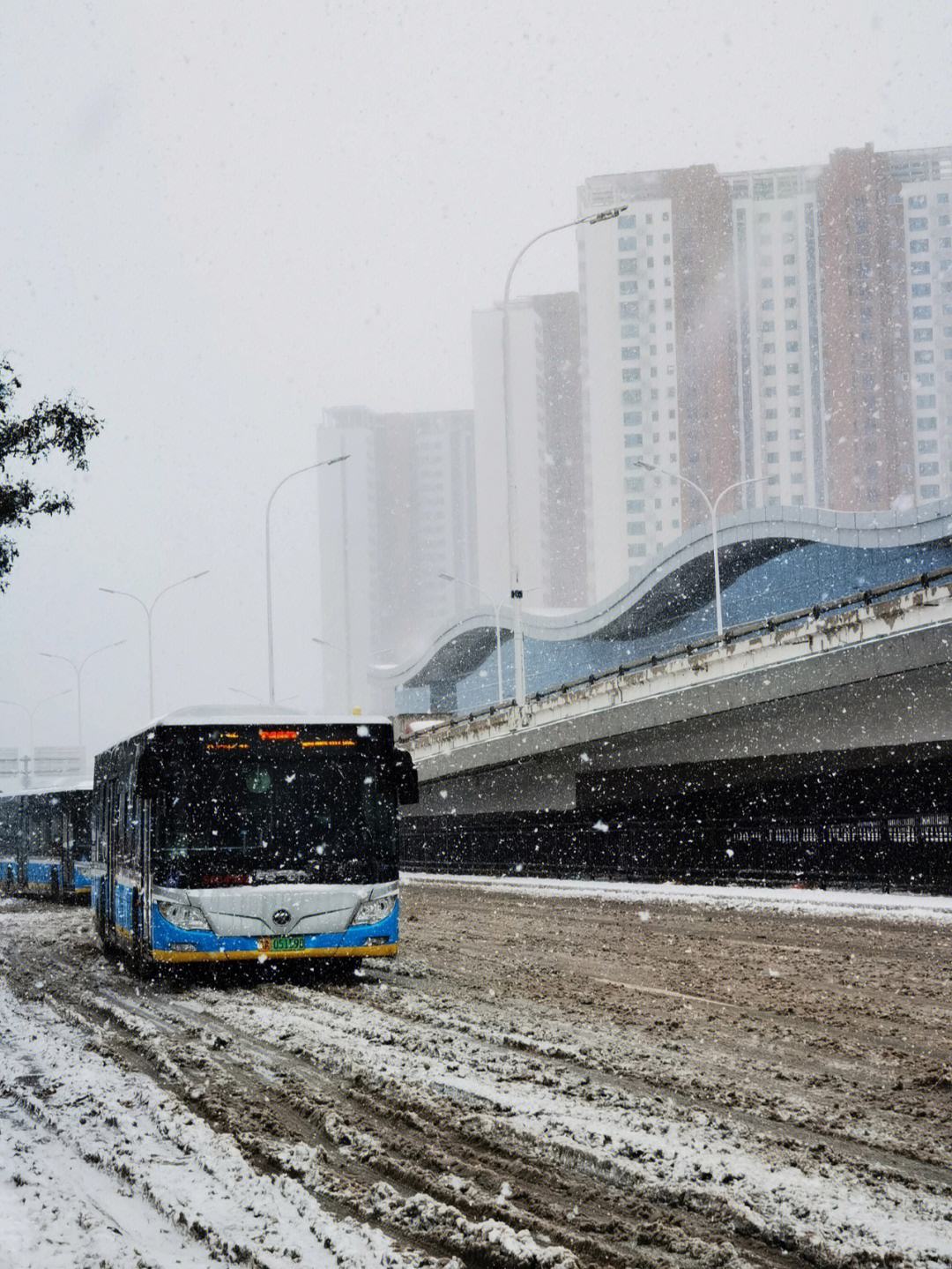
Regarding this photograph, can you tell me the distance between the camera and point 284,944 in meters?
14.0

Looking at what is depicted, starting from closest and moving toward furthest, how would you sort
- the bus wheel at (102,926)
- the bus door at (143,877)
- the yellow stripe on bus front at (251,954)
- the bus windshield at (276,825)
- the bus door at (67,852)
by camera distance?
1. the yellow stripe on bus front at (251,954)
2. the bus windshield at (276,825)
3. the bus door at (143,877)
4. the bus wheel at (102,926)
5. the bus door at (67,852)

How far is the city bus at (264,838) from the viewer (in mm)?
14039

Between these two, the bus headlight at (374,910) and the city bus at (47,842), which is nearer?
the bus headlight at (374,910)

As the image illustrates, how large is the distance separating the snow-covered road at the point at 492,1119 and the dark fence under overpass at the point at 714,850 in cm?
1113

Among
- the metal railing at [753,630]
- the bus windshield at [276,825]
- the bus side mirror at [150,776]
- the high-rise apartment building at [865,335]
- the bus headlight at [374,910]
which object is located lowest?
the bus headlight at [374,910]

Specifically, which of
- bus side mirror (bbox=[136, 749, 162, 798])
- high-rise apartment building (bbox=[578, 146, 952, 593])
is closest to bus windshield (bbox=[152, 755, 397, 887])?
bus side mirror (bbox=[136, 749, 162, 798])

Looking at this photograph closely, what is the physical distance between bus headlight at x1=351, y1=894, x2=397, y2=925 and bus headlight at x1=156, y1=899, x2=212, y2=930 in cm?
139

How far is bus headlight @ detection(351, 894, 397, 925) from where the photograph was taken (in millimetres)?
14320

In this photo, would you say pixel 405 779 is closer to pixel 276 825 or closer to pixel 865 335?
pixel 276 825

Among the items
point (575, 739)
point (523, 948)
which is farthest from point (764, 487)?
point (523, 948)

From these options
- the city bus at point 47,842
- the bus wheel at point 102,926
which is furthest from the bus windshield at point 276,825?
the city bus at point 47,842

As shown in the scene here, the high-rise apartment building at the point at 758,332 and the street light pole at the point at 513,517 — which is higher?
the high-rise apartment building at the point at 758,332

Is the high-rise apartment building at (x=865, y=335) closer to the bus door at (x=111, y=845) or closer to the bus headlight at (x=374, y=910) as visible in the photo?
the bus door at (x=111, y=845)

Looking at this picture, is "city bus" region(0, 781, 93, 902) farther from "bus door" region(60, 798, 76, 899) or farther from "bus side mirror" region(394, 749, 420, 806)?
"bus side mirror" region(394, 749, 420, 806)
